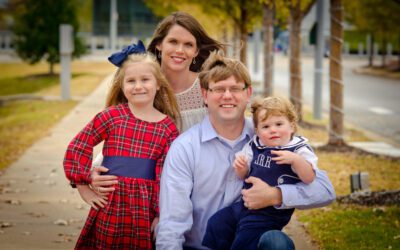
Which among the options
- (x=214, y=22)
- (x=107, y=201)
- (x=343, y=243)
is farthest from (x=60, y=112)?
(x=107, y=201)

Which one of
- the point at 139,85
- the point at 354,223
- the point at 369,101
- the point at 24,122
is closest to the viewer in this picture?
the point at 139,85

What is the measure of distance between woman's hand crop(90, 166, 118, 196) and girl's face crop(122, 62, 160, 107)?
16.7 inches

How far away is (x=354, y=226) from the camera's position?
643 cm

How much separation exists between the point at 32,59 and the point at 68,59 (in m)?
9.45

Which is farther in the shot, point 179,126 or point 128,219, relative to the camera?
point 179,126

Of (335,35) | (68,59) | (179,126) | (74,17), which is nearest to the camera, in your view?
(179,126)

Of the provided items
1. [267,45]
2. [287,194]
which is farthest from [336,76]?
[287,194]

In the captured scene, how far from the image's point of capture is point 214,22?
24812mm

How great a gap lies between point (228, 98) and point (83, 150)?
85cm

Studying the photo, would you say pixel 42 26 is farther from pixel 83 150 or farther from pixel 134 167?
pixel 134 167

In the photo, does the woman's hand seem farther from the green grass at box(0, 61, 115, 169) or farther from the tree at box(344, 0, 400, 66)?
the tree at box(344, 0, 400, 66)

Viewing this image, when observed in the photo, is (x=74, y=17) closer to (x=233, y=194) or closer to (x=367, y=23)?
(x=367, y=23)

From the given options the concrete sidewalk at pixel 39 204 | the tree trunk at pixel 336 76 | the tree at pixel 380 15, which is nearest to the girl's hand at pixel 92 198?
the concrete sidewalk at pixel 39 204

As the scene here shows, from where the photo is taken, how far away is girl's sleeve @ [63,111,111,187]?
13.6 feet
